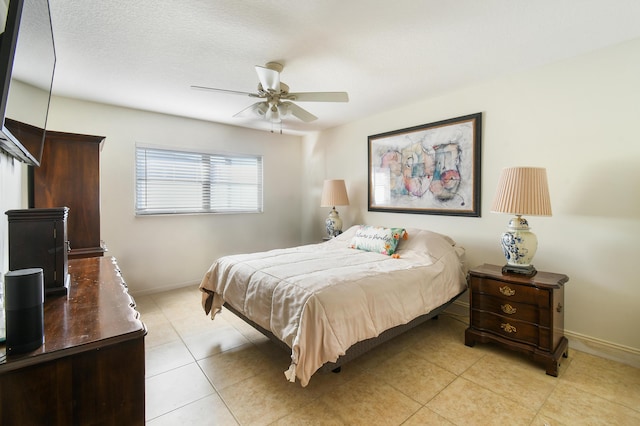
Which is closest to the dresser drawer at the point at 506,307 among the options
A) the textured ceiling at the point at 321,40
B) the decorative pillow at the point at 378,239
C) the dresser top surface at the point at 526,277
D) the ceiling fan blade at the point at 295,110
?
the dresser top surface at the point at 526,277

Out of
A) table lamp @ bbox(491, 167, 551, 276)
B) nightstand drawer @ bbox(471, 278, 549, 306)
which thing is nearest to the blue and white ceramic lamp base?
table lamp @ bbox(491, 167, 551, 276)

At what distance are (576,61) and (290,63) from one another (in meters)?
2.36

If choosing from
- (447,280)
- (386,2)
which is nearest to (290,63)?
(386,2)

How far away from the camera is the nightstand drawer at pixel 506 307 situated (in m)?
2.18

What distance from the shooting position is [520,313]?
2238mm

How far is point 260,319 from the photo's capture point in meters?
2.11

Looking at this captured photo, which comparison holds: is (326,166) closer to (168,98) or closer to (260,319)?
(168,98)

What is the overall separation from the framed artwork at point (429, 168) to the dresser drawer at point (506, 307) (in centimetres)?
95

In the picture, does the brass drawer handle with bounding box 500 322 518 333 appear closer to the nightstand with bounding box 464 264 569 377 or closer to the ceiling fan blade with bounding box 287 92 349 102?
the nightstand with bounding box 464 264 569 377

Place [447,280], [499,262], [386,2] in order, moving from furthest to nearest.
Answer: [499,262] < [447,280] < [386,2]

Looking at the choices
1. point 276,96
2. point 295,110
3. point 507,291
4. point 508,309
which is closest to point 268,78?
point 276,96

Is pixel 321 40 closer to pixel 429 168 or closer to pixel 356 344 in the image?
pixel 429 168

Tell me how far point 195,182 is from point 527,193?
3.90m

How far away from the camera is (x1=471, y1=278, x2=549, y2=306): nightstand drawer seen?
2.15 meters
